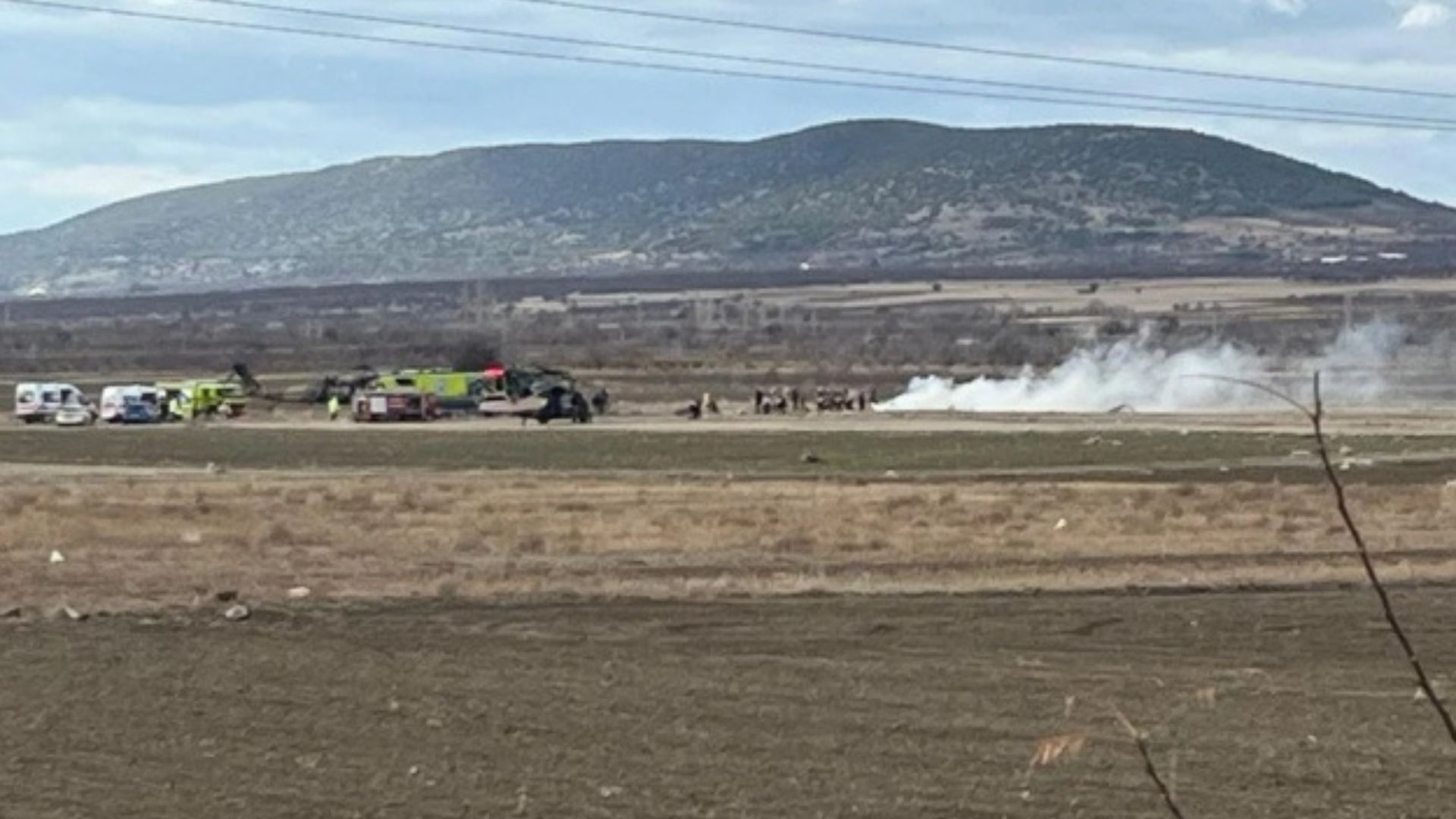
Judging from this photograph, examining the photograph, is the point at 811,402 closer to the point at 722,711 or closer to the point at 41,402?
the point at 41,402

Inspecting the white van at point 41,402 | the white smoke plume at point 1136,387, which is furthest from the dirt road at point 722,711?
the white smoke plume at point 1136,387

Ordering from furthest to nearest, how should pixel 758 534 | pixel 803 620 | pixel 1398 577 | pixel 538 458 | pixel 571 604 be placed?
pixel 538 458, pixel 758 534, pixel 1398 577, pixel 571 604, pixel 803 620

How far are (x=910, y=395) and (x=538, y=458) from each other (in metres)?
50.5

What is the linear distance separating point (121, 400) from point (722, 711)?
297ft

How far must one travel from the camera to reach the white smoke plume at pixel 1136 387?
11694 centimetres

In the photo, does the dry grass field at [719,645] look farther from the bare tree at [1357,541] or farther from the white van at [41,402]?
the white van at [41,402]

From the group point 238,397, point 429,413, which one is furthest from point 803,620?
point 238,397

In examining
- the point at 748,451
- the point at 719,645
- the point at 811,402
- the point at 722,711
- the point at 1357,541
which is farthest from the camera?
the point at 811,402

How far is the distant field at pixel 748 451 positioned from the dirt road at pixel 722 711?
3488 centimetres

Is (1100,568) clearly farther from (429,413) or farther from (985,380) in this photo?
(985,380)

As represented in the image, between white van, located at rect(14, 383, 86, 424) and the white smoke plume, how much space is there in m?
33.8

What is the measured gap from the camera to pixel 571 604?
1307 inches

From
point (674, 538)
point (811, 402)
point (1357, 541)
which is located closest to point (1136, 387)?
point (811, 402)

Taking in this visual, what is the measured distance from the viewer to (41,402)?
110 meters
